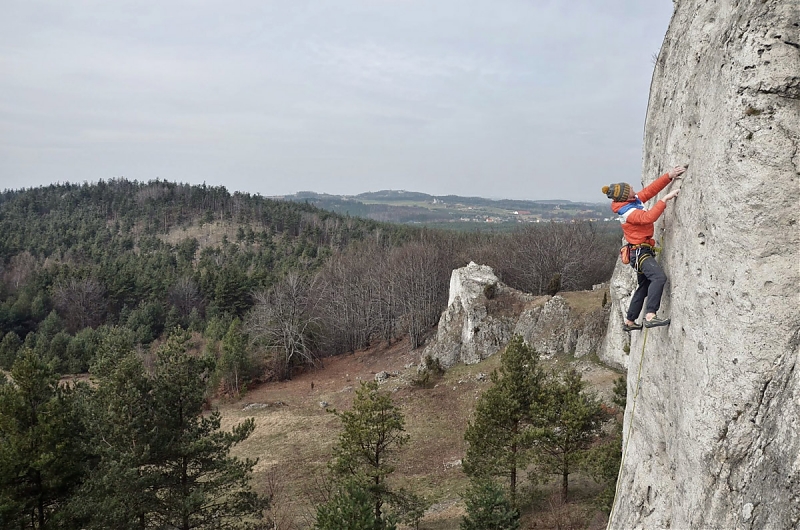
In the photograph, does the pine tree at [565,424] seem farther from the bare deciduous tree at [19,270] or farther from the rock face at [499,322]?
the bare deciduous tree at [19,270]

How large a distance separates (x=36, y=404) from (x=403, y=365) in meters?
36.5

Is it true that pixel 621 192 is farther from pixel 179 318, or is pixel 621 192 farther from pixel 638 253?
pixel 179 318

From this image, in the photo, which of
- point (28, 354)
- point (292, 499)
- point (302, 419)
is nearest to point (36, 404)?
point (28, 354)

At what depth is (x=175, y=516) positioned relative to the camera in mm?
13266

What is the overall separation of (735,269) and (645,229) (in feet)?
5.19

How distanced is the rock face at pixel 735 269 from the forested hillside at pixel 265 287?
35.4m

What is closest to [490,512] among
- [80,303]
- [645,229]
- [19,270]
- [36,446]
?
[645,229]

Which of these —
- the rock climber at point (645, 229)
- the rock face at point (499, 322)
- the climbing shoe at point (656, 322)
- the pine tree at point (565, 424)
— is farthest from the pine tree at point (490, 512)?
the rock face at point (499, 322)

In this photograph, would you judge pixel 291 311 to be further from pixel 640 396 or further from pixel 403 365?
pixel 640 396

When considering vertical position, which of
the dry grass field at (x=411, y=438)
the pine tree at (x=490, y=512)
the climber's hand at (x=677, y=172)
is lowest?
the dry grass field at (x=411, y=438)

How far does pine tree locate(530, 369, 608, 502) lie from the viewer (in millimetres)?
14469

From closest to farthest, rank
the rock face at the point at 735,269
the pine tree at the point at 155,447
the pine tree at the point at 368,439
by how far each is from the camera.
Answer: the rock face at the point at 735,269 → the pine tree at the point at 155,447 → the pine tree at the point at 368,439

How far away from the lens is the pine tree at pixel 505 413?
15.5 metres

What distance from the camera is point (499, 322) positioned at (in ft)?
118
